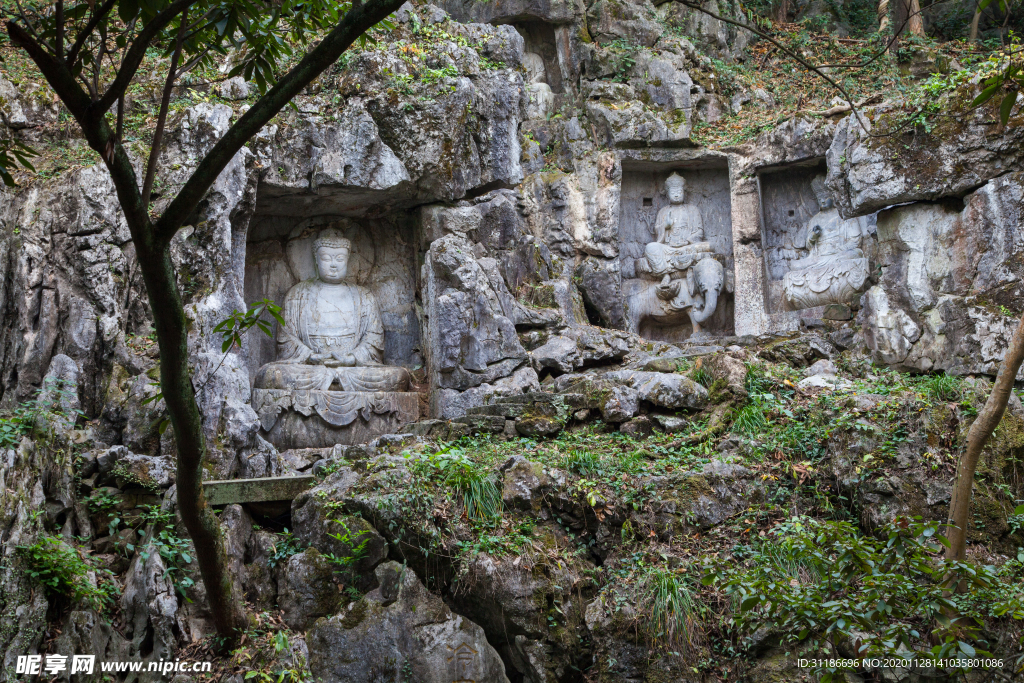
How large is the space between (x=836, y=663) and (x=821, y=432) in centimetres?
263

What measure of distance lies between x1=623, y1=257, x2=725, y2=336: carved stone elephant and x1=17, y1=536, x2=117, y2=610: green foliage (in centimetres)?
796

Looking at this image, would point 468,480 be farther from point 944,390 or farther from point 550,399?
point 944,390

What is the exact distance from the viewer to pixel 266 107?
3.83 m


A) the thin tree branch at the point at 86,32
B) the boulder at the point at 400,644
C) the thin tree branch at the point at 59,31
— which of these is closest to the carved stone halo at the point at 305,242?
the boulder at the point at 400,644

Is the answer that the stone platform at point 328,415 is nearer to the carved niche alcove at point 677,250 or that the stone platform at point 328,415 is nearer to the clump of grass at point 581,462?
the clump of grass at point 581,462

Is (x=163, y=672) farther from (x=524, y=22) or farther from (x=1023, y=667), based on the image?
(x=524, y=22)

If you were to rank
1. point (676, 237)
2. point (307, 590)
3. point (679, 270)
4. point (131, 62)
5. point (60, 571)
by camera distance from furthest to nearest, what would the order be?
point (676, 237) → point (679, 270) → point (307, 590) → point (60, 571) → point (131, 62)

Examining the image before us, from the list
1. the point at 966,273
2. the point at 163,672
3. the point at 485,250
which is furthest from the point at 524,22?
the point at 163,672

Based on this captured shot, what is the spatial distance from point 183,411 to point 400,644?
2432 millimetres

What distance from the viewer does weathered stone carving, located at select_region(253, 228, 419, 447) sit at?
9.39 meters

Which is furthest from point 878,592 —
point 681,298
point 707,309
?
point 681,298

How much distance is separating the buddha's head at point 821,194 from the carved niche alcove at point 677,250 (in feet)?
4.11

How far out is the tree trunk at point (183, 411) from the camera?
3867mm

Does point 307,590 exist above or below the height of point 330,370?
below
